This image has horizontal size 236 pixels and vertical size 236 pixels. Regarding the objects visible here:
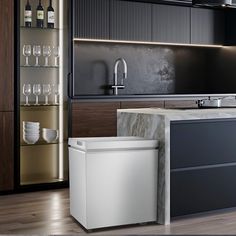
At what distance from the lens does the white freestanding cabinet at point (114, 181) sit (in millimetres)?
3522

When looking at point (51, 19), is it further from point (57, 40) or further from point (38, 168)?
point (38, 168)

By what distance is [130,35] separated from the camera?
5961mm

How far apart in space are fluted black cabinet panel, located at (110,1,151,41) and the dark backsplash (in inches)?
9.2

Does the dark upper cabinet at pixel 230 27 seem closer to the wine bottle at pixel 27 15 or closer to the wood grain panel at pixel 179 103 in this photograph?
the wood grain panel at pixel 179 103

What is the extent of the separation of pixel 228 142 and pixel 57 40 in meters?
2.20

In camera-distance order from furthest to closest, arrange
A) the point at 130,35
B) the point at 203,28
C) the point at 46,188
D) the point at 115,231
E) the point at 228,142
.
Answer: the point at 203,28 < the point at 130,35 < the point at 46,188 < the point at 228,142 < the point at 115,231

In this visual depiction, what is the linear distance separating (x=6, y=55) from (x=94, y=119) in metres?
1.14

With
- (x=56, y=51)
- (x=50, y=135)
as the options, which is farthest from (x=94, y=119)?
(x=56, y=51)

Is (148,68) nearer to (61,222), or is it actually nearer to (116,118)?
(116,118)

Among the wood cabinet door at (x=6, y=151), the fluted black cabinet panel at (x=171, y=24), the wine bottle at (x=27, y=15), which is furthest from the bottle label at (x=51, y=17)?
the fluted black cabinet panel at (x=171, y=24)

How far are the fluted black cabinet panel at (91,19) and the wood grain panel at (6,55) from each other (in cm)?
84

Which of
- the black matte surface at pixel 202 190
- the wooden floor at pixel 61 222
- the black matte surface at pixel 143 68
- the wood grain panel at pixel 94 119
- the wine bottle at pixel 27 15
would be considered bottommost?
the wooden floor at pixel 61 222

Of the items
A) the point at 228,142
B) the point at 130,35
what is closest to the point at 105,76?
the point at 130,35

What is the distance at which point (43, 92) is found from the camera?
5180 mm
